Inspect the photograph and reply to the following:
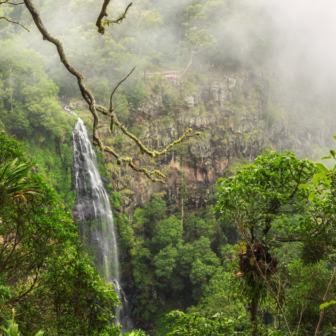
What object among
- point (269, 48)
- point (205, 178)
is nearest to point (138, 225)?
point (205, 178)

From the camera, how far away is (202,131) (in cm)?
2441

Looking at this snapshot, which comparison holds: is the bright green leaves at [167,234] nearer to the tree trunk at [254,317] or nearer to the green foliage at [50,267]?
the green foliage at [50,267]

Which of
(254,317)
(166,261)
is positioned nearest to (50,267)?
(254,317)

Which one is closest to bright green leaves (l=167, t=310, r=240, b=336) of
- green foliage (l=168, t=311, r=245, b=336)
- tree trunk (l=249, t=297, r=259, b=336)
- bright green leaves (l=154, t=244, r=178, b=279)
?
green foliage (l=168, t=311, r=245, b=336)

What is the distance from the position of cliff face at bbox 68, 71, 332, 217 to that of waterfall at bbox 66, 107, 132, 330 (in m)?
1.60

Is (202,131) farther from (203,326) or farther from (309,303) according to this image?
(203,326)

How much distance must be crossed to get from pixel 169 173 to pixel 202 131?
554 cm

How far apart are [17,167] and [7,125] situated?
13.7 meters

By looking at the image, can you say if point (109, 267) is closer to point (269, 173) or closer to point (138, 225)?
point (138, 225)

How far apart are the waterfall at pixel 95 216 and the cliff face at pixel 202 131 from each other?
1.60m

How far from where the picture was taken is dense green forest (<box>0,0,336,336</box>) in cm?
324

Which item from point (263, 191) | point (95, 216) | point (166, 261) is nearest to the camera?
point (263, 191)

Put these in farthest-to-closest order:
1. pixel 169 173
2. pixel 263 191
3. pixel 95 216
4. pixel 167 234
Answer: pixel 169 173 < pixel 167 234 < pixel 95 216 < pixel 263 191

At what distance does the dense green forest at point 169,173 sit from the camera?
3242 millimetres
